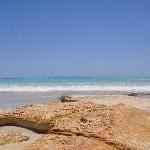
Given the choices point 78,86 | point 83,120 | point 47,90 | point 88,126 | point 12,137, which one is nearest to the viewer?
point 88,126

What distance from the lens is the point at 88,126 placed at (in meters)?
4.34

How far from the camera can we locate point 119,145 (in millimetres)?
3945

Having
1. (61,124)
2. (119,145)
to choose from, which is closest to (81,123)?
(61,124)

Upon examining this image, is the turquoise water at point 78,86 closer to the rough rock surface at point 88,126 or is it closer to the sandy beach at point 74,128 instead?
the sandy beach at point 74,128

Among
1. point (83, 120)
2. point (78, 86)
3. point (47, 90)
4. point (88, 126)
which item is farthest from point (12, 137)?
point (78, 86)

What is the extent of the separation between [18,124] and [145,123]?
1.97 meters

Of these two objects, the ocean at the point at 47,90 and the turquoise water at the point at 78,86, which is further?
the turquoise water at the point at 78,86

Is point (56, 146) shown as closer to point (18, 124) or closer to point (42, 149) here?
point (42, 149)

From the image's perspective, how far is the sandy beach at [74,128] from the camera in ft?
13.2

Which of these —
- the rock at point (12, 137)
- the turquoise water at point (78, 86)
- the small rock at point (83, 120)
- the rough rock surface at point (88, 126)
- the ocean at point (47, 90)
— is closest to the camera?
the rough rock surface at point (88, 126)

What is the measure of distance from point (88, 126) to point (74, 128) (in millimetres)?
162

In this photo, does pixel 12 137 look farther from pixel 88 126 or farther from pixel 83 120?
pixel 88 126

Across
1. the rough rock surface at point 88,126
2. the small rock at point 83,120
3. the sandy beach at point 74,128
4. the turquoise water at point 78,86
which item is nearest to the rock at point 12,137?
the sandy beach at point 74,128

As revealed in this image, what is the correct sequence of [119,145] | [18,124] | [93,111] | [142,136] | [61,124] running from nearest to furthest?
1. [119,145]
2. [142,136]
3. [61,124]
4. [93,111]
5. [18,124]
